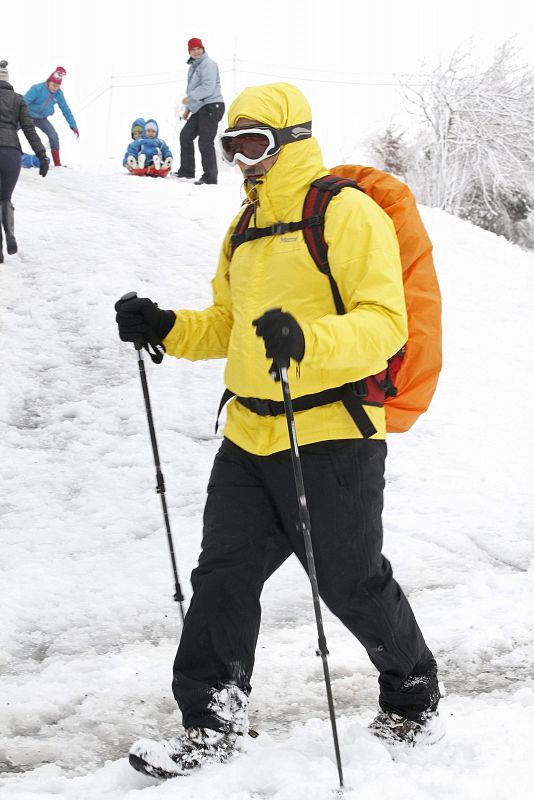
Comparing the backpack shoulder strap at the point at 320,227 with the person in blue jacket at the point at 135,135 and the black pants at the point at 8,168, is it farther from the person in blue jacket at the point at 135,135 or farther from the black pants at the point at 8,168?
the person in blue jacket at the point at 135,135

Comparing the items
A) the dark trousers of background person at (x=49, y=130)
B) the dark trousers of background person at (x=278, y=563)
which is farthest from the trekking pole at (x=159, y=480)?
the dark trousers of background person at (x=49, y=130)

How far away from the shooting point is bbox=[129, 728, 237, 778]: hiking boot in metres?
2.67

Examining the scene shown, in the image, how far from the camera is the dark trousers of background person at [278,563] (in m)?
2.78

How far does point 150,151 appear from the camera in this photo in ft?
51.8

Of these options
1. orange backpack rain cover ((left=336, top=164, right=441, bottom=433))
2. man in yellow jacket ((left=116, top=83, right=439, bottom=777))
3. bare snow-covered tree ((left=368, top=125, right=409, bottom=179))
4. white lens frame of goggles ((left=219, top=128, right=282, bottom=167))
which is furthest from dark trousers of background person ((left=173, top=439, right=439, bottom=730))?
bare snow-covered tree ((left=368, top=125, right=409, bottom=179))

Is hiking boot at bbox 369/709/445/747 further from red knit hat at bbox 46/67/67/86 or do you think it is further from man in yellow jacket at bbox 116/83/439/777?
red knit hat at bbox 46/67/67/86

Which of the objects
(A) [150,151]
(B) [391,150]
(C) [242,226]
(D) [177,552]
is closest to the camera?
(C) [242,226]

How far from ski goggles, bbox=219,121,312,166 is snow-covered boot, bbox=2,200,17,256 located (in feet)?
20.5

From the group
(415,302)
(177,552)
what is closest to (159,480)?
(415,302)

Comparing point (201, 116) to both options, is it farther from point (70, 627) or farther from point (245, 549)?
point (245, 549)

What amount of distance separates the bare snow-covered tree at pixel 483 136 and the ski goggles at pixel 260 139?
24.3 metres

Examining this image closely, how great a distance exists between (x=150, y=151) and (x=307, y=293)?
13.9 m

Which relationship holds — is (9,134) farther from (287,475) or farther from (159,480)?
(287,475)

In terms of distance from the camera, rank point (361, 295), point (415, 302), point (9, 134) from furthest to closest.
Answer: point (9, 134)
point (415, 302)
point (361, 295)
